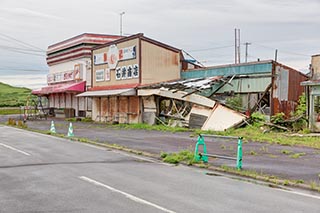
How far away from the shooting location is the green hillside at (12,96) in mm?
77938

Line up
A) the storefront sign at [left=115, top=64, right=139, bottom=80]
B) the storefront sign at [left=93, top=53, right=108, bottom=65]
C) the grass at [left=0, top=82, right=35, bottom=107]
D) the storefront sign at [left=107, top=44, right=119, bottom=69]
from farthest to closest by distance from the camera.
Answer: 1. the grass at [left=0, top=82, right=35, bottom=107]
2. the storefront sign at [left=93, top=53, right=108, bottom=65]
3. the storefront sign at [left=107, top=44, right=119, bottom=69]
4. the storefront sign at [left=115, top=64, right=139, bottom=80]

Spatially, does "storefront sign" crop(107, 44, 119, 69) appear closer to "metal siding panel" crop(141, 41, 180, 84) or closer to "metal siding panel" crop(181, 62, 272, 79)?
"metal siding panel" crop(141, 41, 180, 84)

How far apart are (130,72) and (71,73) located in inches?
572

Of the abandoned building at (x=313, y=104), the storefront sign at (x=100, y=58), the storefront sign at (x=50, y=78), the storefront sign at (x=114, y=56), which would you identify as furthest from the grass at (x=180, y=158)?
the storefront sign at (x=50, y=78)

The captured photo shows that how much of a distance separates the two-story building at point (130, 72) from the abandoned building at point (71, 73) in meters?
6.08

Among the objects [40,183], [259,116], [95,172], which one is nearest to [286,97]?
[259,116]

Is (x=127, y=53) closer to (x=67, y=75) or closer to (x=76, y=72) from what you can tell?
(x=76, y=72)

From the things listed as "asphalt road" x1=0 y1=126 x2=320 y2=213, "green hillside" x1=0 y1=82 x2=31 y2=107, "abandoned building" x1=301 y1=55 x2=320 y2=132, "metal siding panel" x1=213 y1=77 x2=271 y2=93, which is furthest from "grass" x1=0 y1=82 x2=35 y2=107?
"asphalt road" x1=0 y1=126 x2=320 y2=213

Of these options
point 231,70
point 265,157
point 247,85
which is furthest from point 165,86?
point 265,157

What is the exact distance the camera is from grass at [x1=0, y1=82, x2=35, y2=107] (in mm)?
77875

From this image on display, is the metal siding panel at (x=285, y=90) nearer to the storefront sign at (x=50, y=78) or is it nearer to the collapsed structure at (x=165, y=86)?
the collapsed structure at (x=165, y=86)

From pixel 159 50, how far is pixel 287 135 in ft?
47.5

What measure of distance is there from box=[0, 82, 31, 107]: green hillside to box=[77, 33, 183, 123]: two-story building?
31.9 metres

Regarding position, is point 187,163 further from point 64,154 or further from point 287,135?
point 287,135
